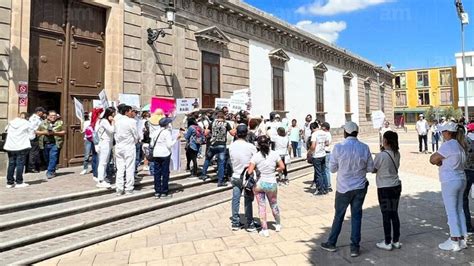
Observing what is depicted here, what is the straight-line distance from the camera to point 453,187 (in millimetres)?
4430

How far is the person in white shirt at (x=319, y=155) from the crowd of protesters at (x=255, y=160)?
0.9 inches

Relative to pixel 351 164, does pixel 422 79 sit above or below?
above

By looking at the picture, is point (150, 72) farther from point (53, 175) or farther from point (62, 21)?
point (53, 175)

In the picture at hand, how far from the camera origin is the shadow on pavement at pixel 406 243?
4.17 m

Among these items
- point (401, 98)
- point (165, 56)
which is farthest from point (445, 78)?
point (165, 56)

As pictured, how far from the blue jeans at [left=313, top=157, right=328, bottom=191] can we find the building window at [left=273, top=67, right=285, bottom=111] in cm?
1063

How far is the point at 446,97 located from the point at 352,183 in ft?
212

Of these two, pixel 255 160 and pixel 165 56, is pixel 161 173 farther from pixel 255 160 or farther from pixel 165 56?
pixel 165 56

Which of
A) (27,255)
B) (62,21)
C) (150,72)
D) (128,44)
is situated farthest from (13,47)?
(27,255)

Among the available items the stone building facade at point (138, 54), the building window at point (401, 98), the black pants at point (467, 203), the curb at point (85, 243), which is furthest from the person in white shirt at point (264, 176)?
the building window at point (401, 98)

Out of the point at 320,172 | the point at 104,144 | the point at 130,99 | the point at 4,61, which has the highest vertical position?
the point at 4,61

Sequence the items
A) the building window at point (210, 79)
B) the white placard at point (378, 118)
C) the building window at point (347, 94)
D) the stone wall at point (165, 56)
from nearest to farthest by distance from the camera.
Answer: the stone wall at point (165, 56)
the building window at point (210, 79)
the white placard at point (378, 118)
the building window at point (347, 94)

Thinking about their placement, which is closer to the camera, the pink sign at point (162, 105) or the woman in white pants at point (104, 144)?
the woman in white pants at point (104, 144)

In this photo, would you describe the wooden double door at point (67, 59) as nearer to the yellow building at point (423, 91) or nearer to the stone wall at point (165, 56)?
the stone wall at point (165, 56)
